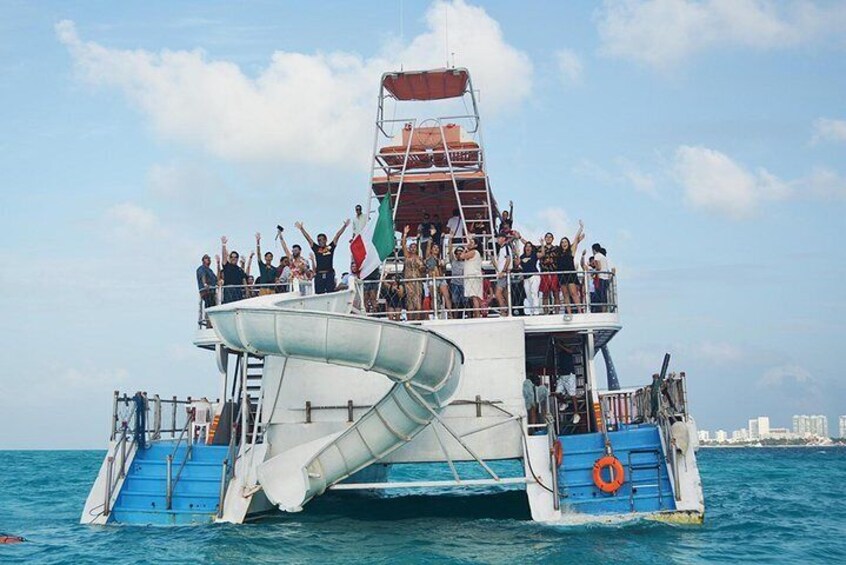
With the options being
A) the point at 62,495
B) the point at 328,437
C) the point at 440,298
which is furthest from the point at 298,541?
the point at 62,495

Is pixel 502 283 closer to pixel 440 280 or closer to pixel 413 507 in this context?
pixel 440 280

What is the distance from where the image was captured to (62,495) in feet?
94.5

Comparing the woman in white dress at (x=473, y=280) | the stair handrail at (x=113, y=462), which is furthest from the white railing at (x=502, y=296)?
the stair handrail at (x=113, y=462)

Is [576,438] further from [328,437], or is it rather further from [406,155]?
[406,155]

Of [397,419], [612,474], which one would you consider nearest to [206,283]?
[397,419]

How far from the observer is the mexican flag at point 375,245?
17.5 meters

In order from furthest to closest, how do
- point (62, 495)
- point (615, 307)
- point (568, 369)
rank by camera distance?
point (62, 495) < point (568, 369) < point (615, 307)

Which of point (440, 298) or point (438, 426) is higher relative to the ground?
point (440, 298)

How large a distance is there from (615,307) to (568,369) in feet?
10.9

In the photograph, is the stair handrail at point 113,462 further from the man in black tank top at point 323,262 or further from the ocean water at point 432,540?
the man in black tank top at point 323,262

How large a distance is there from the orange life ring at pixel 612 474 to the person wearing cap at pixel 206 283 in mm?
8242

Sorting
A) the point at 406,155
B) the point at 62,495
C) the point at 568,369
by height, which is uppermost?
the point at 406,155

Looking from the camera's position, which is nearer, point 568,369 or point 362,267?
point 362,267

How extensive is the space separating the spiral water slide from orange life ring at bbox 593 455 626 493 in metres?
2.77
